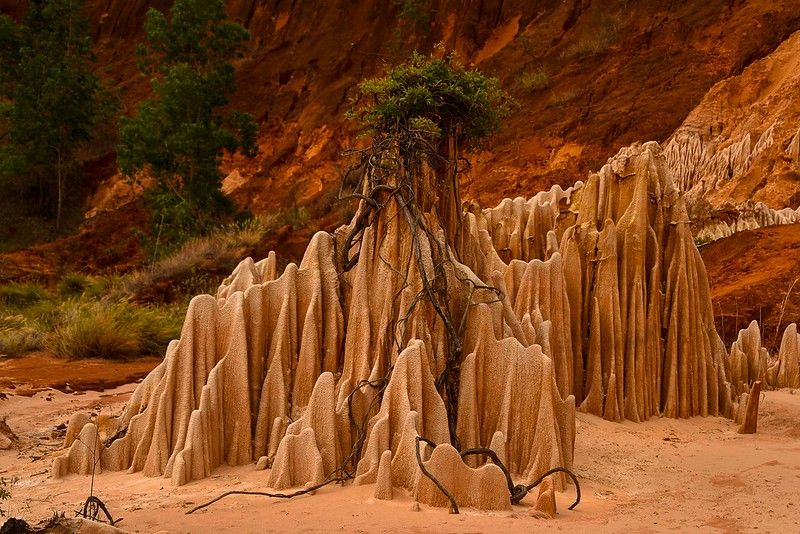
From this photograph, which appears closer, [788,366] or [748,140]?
[788,366]

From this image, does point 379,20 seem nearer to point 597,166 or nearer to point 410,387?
point 597,166


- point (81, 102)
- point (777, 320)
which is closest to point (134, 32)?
point (81, 102)

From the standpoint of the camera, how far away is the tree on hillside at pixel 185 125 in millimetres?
22156

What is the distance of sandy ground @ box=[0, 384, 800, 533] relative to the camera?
175 inches

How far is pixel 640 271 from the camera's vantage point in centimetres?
784

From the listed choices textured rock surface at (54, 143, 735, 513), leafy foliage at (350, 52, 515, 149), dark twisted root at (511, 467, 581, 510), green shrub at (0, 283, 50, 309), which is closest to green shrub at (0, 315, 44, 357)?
green shrub at (0, 283, 50, 309)

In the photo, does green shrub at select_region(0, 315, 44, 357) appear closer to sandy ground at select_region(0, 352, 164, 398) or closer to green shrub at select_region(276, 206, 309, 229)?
sandy ground at select_region(0, 352, 164, 398)

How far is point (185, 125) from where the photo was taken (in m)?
22.0

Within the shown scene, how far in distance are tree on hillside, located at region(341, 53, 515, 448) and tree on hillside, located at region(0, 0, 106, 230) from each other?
24.5m

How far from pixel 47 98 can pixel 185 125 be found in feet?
28.1

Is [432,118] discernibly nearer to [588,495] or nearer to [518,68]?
[588,495]

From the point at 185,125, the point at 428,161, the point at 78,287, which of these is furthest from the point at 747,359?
the point at 185,125

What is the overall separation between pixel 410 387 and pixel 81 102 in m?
26.6

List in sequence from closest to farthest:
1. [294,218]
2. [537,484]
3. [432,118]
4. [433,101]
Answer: [537,484] < [433,101] < [432,118] < [294,218]
